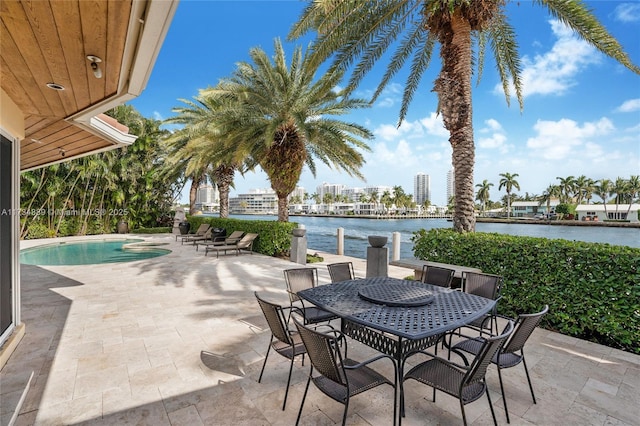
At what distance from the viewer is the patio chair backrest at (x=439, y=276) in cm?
447

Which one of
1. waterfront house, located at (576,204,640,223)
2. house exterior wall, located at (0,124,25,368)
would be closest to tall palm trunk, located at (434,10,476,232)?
house exterior wall, located at (0,124,25,368)

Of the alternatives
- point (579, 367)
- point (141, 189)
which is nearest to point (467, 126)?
point (579, 367)

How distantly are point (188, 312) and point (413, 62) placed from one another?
29.8ft

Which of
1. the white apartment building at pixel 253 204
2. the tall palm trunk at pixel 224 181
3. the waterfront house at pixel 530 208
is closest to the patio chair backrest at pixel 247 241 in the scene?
the tall palm trunk at pixel 224 181

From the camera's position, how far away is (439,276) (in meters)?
4.62

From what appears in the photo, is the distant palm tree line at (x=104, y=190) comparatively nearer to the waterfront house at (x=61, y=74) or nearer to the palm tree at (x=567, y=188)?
the waterfront house at (x=61, y=74)

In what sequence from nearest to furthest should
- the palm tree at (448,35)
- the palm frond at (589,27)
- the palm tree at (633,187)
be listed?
the palm frond at (589,27), the palm tree at (448,35), the palm tree at (633,187)

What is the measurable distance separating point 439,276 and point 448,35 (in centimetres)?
559

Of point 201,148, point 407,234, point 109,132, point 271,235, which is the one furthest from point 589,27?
point 407,234

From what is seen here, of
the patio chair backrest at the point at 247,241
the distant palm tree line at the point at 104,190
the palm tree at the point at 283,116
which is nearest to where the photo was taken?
the palm tree at the point at 283,116

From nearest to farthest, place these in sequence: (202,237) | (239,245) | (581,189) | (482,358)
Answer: (482,358)
(239,245)
(202,237)
(581,189)

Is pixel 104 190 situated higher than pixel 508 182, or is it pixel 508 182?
pixel 508 182

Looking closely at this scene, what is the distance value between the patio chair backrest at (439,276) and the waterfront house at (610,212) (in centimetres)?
7763

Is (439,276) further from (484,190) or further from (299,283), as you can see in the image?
(484,190)
